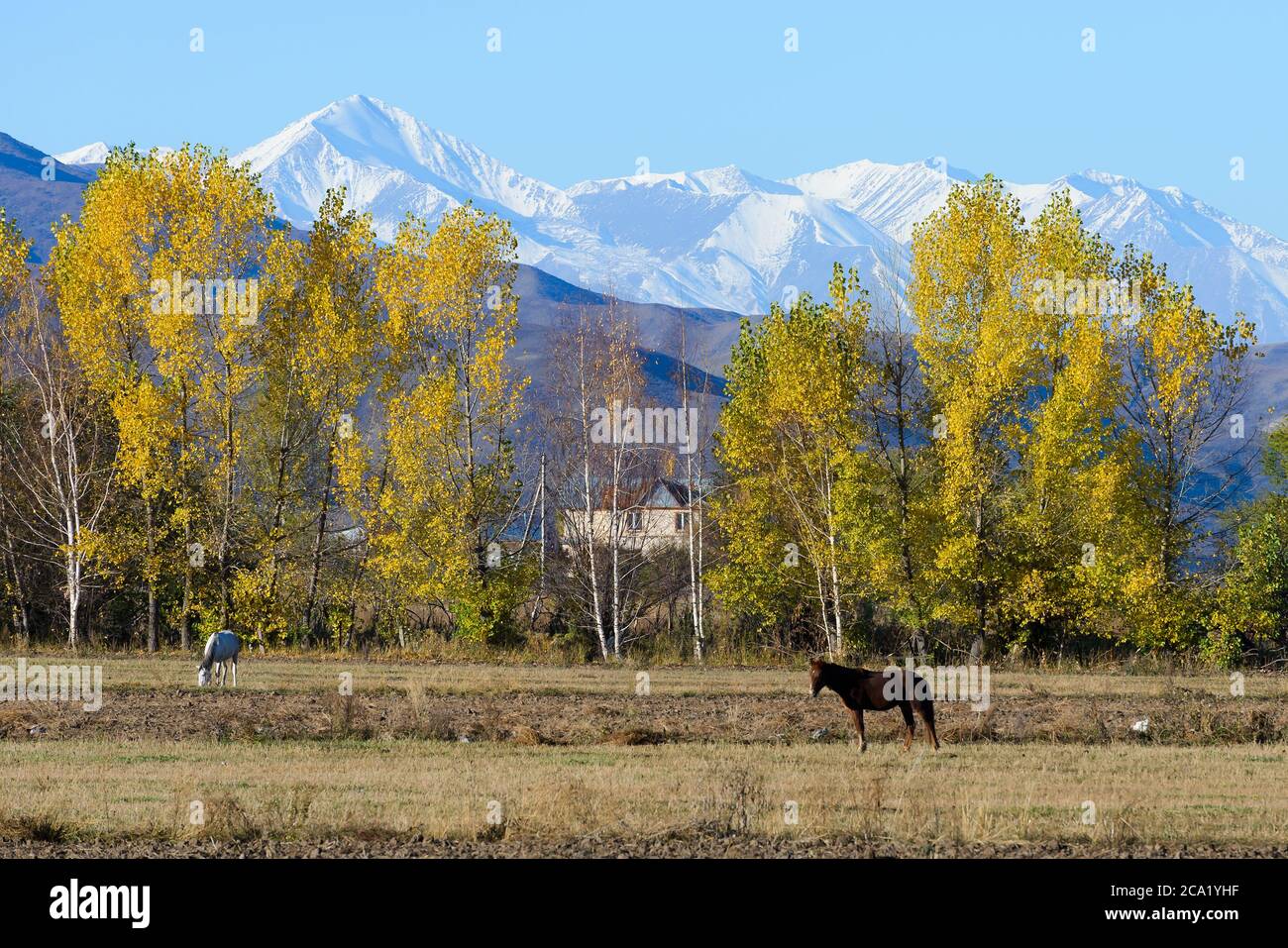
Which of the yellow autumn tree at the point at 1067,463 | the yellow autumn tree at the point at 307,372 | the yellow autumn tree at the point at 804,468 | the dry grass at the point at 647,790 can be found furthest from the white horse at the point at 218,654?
the yellow autumn tree at the point at 1067,463

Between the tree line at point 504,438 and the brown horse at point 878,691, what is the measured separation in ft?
71.2

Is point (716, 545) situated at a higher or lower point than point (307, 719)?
higher

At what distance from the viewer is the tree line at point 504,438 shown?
45.8m

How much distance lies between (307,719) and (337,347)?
23.7 metres

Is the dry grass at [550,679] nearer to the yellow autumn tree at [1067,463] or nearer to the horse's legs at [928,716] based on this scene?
the yellow autumn tree at [1067,463]

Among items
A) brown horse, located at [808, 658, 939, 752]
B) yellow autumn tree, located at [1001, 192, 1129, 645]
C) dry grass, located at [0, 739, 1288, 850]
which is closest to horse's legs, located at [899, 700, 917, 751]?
brown horse, located at [808, 658, 939, 752]

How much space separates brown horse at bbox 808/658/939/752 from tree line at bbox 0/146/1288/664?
21694 millimetres

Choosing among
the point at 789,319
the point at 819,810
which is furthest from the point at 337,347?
the point at 819,810

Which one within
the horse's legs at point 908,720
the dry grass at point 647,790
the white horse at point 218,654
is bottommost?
the dry grass at point 647,790

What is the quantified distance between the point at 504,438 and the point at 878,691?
2680cm

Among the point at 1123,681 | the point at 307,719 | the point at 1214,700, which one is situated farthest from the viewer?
the point at 1123,681

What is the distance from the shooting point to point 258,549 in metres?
47.7
